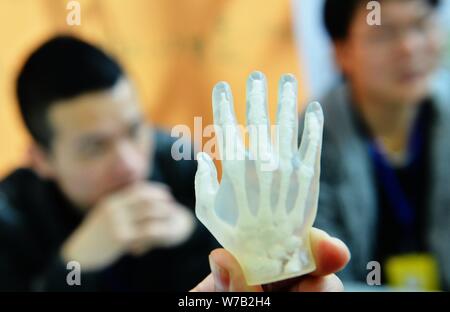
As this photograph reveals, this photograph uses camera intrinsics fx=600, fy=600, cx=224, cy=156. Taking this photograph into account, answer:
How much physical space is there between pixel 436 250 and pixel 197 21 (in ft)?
1.90

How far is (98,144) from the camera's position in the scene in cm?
80

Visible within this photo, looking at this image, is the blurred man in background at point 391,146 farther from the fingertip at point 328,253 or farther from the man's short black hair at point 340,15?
the fingertip at point 328,253

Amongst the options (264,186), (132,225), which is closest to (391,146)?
(132,225)

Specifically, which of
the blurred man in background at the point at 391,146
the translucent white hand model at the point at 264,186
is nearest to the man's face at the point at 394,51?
the blurred man in background at the point at 391,146

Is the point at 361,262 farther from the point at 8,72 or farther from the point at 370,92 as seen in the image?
the point at 8,72

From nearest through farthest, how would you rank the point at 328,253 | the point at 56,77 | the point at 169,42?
1. the point at 328,253
2. the point at 56,77
3. the point at 169,42

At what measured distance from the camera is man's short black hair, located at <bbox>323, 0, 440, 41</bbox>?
787 mm

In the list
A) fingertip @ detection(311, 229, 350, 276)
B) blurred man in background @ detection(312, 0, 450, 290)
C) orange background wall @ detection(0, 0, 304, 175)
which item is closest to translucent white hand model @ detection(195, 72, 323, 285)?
fingertip @ detection(311, 229, 350, 276)

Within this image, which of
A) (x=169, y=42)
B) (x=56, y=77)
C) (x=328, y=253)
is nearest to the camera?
(x=328, y=253)

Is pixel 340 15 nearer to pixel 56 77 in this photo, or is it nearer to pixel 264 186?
pixel 56 77

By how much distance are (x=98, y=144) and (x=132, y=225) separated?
12cm

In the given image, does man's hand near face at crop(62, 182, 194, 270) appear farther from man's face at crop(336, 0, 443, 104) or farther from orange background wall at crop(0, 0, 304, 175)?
man's face at crop(336, 0, 443, 104)

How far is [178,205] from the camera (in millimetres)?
836
